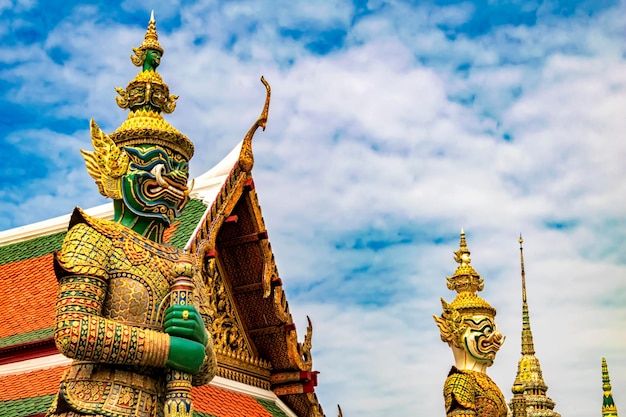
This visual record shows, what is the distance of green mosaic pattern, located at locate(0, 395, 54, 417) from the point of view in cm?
700

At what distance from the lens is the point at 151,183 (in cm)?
645

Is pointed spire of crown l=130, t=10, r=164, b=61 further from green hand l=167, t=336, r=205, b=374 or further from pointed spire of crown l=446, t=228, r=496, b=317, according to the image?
pointed spire of crown l=446, t=228, r=496, b=317

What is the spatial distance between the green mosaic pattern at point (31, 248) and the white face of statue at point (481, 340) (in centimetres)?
373

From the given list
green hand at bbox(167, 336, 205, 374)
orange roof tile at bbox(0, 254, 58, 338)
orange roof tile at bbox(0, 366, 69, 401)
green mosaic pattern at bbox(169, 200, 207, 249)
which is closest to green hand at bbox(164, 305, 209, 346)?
green hand at bbox(167, 336, 205, 374)

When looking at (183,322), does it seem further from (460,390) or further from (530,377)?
(530,377)

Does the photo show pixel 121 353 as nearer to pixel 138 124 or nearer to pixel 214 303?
pixel 138 124

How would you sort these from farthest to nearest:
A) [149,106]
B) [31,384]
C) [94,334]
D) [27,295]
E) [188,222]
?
1. [27,295]
2. [188,222]
3. [31,384]
4. [149,106]
5. [94,334]

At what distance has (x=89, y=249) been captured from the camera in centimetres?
603

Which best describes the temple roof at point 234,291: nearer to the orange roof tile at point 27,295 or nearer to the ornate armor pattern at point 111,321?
the orange roof tile at point 27,295

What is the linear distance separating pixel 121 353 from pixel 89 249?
0.68 metres

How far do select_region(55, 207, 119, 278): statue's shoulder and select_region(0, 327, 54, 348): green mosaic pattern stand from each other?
180cm

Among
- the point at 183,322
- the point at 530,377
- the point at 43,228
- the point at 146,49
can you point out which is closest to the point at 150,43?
the point at 146,49

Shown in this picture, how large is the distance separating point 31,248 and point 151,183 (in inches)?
141

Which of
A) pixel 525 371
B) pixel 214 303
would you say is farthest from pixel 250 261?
pixel 525 371
